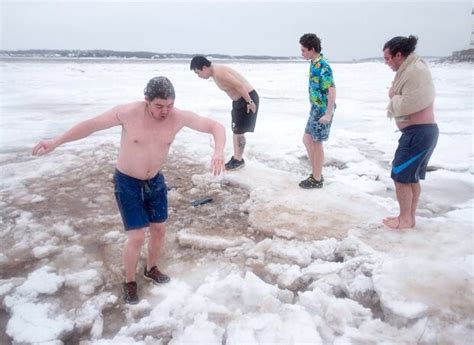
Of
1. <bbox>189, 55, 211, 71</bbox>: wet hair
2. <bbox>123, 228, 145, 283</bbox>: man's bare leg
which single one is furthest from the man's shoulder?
<bbox>189, 55, 211, 71</bbox>: wet hair

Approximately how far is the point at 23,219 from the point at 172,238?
1.69 meters

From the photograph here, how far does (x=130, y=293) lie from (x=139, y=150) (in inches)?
43.3

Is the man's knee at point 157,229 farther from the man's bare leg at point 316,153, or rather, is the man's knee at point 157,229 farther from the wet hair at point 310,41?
the wet hair at point 310,41

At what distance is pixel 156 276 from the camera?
3133mm

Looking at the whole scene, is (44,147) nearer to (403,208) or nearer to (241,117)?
(403,208)

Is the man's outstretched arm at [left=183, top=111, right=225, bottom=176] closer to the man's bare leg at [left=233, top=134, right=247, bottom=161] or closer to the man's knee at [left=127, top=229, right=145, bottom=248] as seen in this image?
the man's knee at [left=127, top=229, right=145, bottom=248]

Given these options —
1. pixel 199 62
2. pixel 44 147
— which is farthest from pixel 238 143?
pixel 44 147

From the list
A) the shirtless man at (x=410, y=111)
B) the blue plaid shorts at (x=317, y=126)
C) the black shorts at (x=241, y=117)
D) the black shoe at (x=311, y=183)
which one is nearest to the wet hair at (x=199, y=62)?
the black shorts at (x=241, y=117)

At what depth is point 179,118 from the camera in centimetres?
281

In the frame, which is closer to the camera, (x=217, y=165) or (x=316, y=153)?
(x=217, y=165)

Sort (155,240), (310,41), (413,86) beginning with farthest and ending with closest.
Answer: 1. (310,41)
2. (413,86)
3. (155,240)

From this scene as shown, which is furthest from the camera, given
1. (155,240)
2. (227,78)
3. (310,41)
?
(227,78)

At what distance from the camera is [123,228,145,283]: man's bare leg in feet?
9.12

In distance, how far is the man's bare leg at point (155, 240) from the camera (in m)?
2.99
